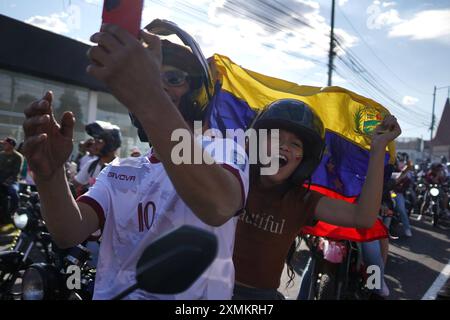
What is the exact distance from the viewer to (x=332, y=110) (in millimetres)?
3139

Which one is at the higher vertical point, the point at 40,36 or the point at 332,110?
the point at 40,36

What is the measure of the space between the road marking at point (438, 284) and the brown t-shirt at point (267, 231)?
3293 mm

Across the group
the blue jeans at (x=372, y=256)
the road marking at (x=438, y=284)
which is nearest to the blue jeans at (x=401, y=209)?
the road marking at (x=438, y=284)

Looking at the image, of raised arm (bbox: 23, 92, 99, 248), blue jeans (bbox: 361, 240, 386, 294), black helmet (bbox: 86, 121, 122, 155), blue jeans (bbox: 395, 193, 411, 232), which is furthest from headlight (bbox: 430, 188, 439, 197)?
raised arm (bbox: 23, 92, 99, 248)

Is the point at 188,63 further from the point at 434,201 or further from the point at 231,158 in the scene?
the point at 434,201

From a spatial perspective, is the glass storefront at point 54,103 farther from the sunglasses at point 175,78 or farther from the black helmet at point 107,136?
the sunglasses at point 175,78

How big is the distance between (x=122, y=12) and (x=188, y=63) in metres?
0.73

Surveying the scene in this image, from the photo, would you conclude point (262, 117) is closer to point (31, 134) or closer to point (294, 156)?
point (294, 156)

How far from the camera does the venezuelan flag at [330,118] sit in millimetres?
3000
